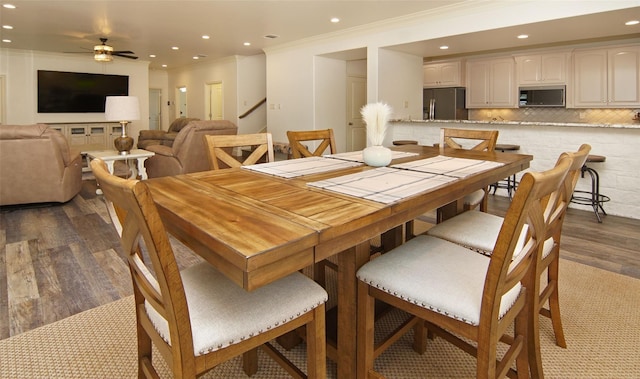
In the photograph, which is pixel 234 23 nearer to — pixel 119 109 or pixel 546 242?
pixel 119 109

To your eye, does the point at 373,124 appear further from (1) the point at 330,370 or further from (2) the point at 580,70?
(2) the point at 580,70

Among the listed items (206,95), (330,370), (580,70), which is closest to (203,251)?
(330,370)

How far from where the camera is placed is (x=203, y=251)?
3.26 feet

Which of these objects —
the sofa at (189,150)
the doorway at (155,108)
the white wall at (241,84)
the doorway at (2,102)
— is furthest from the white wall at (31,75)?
the sofa at (189,150)

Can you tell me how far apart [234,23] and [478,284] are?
569 cm

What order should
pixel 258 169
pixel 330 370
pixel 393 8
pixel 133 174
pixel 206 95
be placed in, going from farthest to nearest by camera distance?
pixel 206 95 < pixel 133 174 < pixel 393 8 < pixel 258 169 < pixel 330 370

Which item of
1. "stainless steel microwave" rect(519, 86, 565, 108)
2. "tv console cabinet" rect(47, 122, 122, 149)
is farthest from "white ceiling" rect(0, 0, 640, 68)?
"tv console cabinet" rect(47, 122, 122, 149)

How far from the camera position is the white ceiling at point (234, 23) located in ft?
15.3

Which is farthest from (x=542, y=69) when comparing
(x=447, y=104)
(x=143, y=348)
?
(x=143, y=348)

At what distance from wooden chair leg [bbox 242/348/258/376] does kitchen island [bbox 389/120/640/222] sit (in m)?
3.84

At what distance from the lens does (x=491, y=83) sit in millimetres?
7199

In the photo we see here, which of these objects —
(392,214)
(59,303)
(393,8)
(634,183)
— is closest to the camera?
(392,214)

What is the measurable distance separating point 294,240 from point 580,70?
23.3ft

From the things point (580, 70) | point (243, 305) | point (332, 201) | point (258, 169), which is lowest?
point (243, 305)
